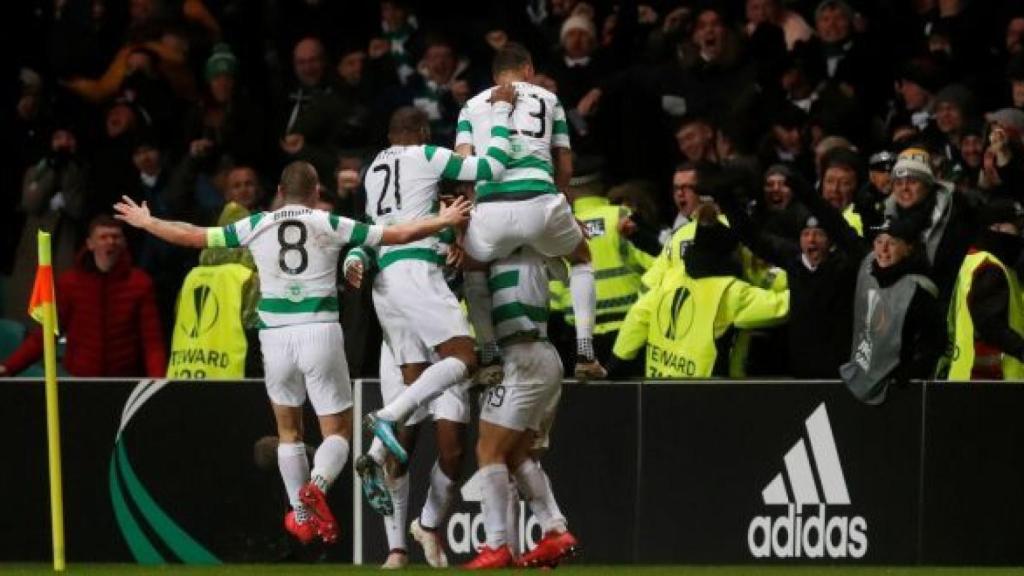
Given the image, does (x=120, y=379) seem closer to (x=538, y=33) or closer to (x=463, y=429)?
(x=463, y=429)

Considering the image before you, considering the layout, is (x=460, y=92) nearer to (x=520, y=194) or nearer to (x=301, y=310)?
(x=301, y=310)

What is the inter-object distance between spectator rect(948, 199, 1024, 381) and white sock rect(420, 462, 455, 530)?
3.44 meters

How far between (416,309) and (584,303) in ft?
3.16

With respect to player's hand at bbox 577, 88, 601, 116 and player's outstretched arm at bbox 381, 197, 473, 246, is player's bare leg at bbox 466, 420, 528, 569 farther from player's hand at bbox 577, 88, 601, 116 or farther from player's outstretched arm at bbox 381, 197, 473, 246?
player's hand at bbox 577, 88, 601, 116

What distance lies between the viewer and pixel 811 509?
16.8 m

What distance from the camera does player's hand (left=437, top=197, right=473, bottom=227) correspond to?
14531mm

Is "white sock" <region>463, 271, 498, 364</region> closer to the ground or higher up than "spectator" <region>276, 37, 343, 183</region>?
closer to the ground

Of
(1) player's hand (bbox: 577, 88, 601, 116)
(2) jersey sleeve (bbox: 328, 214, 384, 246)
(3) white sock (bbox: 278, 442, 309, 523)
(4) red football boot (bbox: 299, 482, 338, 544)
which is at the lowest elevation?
(4) red football boot (bbox: 299, 482, 338, 544)

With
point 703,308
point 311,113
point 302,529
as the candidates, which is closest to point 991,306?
point 703,308

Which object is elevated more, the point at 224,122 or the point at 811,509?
Result: the point at 224,122

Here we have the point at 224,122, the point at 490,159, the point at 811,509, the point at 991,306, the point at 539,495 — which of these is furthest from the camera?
the point at 224,122

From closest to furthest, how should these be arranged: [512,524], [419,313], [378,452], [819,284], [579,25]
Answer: [378,452]
[419,313]
[512,524]
[819,284]
[579,25]

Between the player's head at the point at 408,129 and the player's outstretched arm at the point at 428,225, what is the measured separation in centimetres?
71

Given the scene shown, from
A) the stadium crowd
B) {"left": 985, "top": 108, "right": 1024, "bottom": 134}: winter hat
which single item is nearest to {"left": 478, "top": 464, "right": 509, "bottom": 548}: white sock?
the stadium crowd
